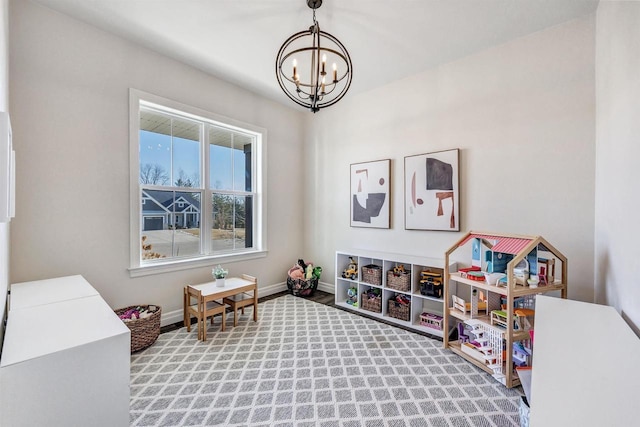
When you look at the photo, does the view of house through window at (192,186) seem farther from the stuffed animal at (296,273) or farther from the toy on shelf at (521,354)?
the toy on shelf at (521,354)

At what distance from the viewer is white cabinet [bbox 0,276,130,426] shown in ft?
3.38

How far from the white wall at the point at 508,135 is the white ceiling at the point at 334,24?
226 millimetres

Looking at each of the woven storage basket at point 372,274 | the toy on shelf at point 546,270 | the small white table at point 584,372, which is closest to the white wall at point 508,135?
the woven storage basket at point 372,274

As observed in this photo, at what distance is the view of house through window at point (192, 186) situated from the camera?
2965 mm

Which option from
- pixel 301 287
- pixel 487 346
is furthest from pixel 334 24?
pixel 301 287

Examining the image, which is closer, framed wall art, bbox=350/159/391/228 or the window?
the window

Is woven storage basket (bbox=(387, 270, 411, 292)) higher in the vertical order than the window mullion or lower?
lower

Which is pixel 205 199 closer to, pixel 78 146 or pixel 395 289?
pixel 78 146

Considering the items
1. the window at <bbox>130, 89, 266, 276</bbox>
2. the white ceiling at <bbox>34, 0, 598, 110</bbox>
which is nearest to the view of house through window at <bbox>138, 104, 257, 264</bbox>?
the window at <bbox>130, 89, 266, 276</bbox>

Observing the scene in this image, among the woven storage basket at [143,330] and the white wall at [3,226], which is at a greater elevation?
the white wall at [3,226]

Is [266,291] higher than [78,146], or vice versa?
[78,146]

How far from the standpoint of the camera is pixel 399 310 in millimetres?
3137

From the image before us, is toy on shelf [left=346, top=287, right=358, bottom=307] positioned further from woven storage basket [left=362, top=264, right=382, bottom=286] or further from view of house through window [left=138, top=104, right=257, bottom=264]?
view of house through window [left=138, top=104, right=257, bottom=264]

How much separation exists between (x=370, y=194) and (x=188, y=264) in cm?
245
